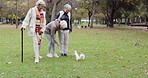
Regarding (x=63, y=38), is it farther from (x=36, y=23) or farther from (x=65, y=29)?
(x=36, y=23)

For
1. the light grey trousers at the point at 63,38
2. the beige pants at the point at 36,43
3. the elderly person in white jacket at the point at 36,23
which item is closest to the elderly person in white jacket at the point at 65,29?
the light grey trousers at the point at 63,38

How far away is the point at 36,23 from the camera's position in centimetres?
796

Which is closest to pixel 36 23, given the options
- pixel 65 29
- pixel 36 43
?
pixel 36 43

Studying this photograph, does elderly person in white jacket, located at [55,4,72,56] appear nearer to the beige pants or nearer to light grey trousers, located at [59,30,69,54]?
light grey trousers, located at [59,30,69,54]

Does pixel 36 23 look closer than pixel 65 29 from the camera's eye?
Yes

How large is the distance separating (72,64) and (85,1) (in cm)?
3984

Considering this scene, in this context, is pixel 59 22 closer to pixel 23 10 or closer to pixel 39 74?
pixel 39 74

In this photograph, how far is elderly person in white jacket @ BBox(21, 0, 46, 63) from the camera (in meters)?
7.80

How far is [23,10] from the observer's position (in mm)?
64625

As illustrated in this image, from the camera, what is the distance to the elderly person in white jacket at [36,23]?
307 inches

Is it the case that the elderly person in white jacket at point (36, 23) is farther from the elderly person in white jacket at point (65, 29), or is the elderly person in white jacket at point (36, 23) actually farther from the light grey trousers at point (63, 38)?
the light grey trousers at point (63, 38)

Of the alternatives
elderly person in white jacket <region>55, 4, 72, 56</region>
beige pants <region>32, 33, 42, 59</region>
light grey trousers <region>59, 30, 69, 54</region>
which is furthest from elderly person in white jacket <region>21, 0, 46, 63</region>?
light grey trousers <region>59, 30, 69, 54</region>

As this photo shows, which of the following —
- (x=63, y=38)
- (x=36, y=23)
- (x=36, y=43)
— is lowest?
(x=36, y=43)

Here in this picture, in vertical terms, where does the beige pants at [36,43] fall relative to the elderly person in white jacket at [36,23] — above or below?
below
